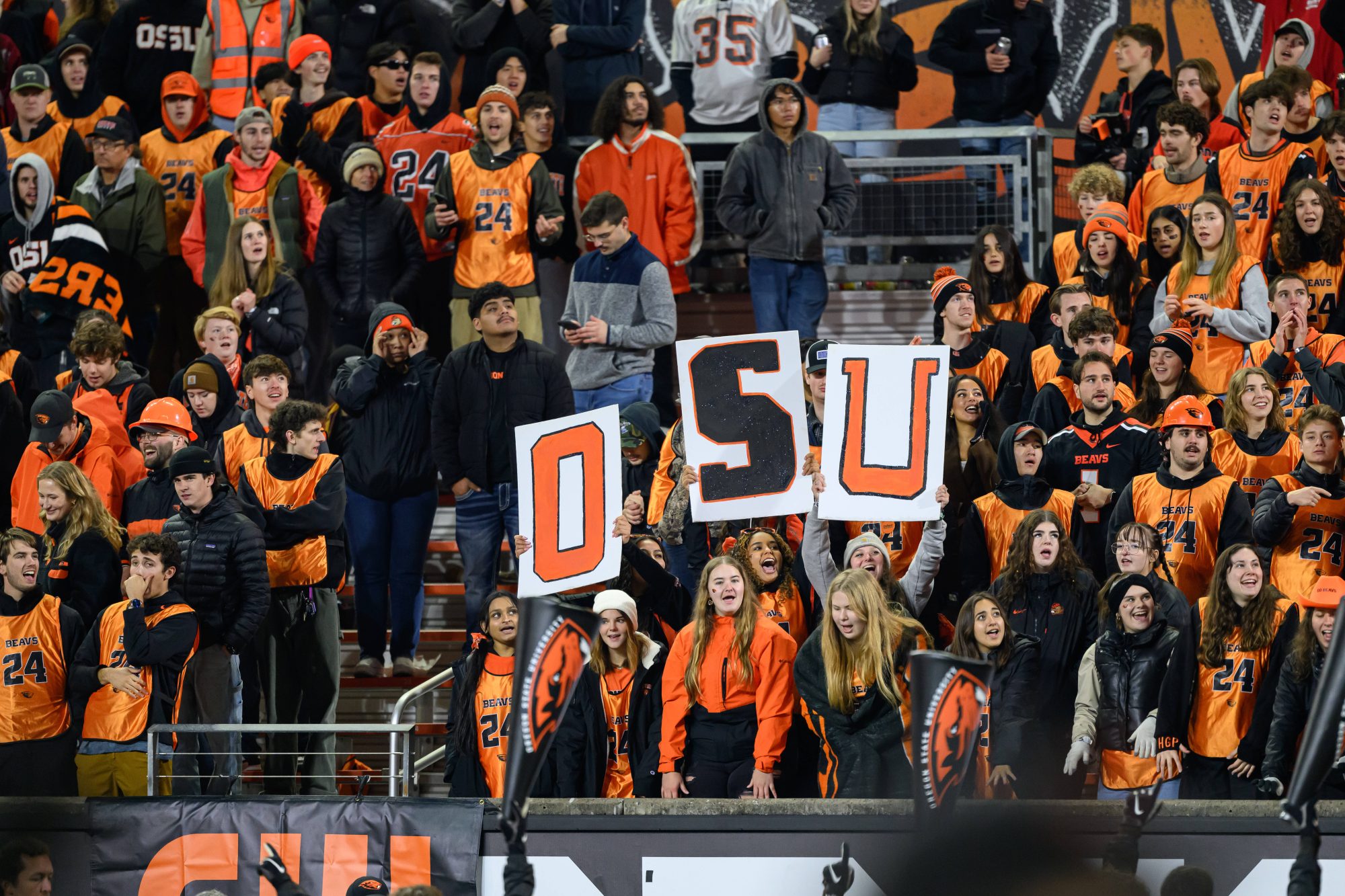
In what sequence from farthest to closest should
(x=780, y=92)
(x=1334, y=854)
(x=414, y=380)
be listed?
1. (x=780, y=92)
2. (x=414, y=380)
3. (x=1334, y=854)

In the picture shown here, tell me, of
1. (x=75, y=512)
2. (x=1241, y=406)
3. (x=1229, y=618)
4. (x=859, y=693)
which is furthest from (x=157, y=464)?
(x=1241, y=406)

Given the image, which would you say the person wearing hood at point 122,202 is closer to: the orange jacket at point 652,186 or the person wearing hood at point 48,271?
the person wearing hood at point 48,271

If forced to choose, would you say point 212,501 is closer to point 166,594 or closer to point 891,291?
point 166,594

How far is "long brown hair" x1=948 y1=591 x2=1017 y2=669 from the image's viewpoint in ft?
27.5

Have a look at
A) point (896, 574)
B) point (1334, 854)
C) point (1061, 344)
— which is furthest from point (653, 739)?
point (1061, 344)

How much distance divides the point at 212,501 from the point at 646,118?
441 cm

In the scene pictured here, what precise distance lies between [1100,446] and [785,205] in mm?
3030

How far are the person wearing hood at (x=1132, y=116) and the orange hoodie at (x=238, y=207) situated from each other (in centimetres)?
505

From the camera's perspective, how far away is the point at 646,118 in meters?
12.4

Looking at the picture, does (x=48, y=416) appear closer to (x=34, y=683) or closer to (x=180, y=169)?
(x=34, y=683)

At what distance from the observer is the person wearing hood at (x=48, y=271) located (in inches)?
481

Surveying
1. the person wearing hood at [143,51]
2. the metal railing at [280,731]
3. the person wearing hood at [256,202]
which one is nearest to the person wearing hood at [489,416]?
the metal railing at [280,731]

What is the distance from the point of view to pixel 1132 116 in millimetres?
12836

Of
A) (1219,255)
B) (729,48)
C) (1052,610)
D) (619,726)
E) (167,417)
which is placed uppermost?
(729,48)
